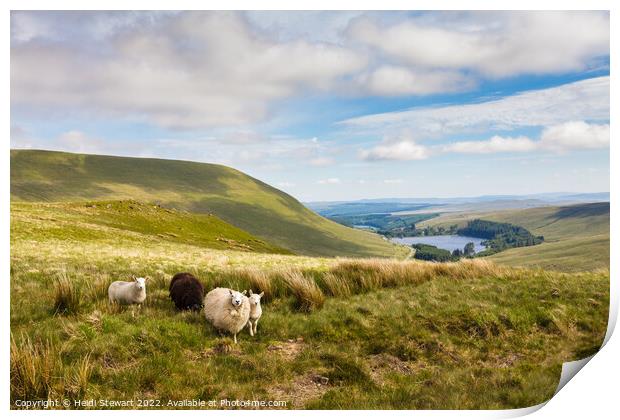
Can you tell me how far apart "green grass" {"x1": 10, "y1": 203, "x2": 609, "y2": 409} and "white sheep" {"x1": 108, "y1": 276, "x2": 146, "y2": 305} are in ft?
0.94

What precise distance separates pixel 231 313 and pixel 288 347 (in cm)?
117

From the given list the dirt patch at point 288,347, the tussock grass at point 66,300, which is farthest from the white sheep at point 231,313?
the tussock grass at point 66,300

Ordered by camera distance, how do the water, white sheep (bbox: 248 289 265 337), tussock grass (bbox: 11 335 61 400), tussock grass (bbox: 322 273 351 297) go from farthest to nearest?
the water
tussock grass (bbox: 322 273 351 297)
white sheep (bbox: 248 289 265 337)
tussock grass (bbox: 11 335 61 400)

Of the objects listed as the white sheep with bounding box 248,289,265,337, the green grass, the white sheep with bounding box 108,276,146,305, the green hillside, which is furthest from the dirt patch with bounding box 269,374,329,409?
the green hillside

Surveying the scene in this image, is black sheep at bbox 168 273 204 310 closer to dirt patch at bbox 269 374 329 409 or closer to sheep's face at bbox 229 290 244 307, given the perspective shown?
sheep's face at bbox 229 290 244 307

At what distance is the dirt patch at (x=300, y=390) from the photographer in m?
5.60

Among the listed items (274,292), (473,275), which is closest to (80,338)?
(274,292)

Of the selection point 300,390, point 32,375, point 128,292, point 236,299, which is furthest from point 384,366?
point 128,292

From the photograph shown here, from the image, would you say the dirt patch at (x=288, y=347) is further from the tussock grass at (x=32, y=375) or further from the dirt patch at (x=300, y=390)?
the tussock grass at (x=32, y=375)

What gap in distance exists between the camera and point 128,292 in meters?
8.16

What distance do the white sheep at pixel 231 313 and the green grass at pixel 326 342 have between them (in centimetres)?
20

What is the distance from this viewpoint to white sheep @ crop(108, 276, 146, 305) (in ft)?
26.4

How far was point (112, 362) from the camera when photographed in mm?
5902

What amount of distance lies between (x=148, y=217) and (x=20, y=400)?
58535mm
